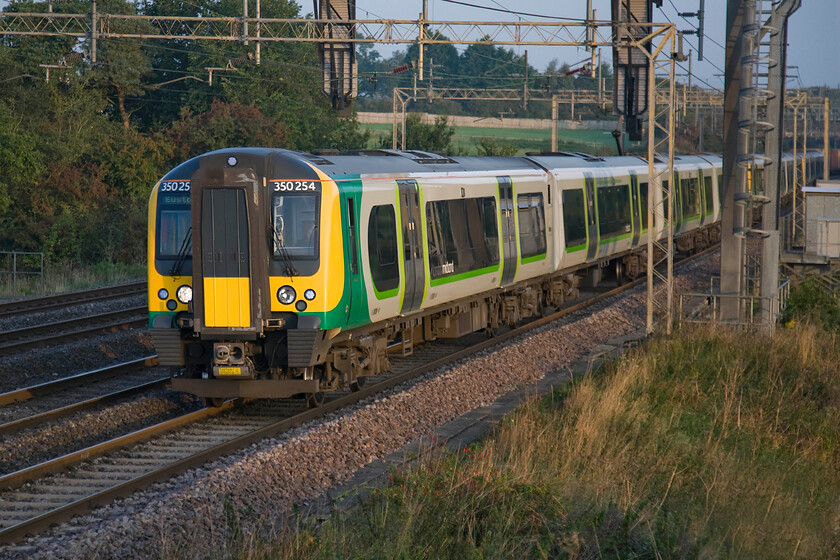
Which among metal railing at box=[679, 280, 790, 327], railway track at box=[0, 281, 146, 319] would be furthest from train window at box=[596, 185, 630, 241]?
railway track at box=[0, 281, 146, 319]

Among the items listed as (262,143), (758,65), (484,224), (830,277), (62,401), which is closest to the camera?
(62,401)

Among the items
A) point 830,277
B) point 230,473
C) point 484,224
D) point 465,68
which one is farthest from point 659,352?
point 465,68

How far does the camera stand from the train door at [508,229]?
17.0 meters

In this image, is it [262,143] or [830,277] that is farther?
[262,143]

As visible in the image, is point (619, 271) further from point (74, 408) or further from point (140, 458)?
point (140, 458)

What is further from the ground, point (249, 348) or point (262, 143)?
point (262, 143)

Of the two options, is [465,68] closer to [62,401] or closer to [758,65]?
[758,65]

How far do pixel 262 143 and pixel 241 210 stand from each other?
1458 inches

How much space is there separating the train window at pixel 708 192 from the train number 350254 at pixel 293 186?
81.9 ft

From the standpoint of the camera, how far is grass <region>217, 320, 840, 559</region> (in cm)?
705

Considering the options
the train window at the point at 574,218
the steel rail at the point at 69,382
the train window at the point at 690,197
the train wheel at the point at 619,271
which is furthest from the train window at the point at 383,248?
the train window at the point at 690,197

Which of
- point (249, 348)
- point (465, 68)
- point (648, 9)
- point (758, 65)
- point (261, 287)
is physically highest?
point (465, 68)

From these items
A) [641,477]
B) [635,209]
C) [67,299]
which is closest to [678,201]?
[635,209]

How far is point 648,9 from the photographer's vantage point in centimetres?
2719
